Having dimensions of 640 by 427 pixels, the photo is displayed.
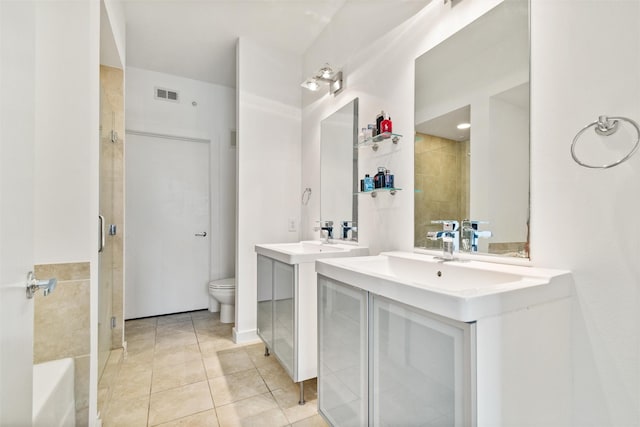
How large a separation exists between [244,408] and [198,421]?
0.25 m

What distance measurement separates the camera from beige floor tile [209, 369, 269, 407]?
1896 mm

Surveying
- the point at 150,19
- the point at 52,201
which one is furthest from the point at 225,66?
the point at 52,201

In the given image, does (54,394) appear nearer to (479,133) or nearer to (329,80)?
(479,133)

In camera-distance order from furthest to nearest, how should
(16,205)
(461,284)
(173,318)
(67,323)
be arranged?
(173,318), (67,323), (461,284), (16,205)

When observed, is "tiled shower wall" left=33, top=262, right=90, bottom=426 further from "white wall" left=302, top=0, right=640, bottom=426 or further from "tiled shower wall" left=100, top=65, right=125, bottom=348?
"white wall" left=302, top=0, right=640, bottom=426

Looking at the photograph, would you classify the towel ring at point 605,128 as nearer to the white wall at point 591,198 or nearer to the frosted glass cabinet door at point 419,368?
the white wall at point 591,198

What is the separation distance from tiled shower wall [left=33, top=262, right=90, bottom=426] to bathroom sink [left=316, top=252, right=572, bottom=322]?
1069 mm

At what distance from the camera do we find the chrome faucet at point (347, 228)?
229cm

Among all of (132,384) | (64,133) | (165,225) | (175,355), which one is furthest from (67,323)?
(165,225)

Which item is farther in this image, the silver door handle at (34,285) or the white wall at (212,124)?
the white wall at (212,124)

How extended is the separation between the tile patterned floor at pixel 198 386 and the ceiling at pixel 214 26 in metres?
2.42

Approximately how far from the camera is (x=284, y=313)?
200cm

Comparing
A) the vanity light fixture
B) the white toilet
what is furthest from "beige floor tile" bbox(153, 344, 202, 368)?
the vanity light fixture

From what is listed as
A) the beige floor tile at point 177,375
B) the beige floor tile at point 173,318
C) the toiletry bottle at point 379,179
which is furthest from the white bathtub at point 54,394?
the beige floor tile at point 173,318
